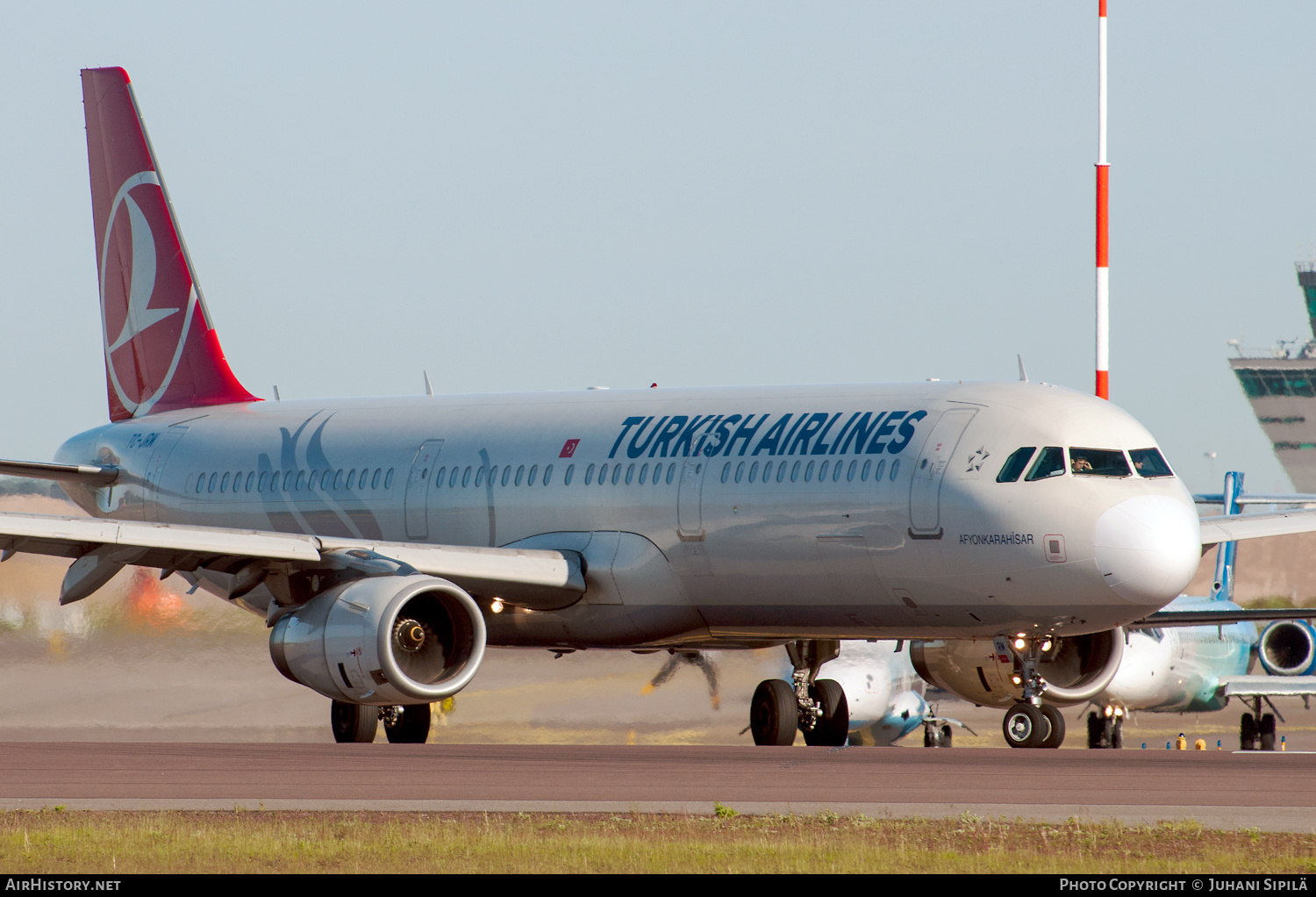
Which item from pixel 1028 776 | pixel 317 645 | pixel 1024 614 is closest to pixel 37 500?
pixel 317 645

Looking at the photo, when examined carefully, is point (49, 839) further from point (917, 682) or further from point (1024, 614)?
point (917, 682)

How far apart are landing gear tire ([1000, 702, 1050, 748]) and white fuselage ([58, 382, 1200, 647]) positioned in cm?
131

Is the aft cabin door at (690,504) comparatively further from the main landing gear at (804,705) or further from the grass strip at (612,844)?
the grass strip at (612,844)

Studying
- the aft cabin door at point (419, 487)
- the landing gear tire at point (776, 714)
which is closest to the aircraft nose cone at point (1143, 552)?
the landing gear tire at point (776, 714)

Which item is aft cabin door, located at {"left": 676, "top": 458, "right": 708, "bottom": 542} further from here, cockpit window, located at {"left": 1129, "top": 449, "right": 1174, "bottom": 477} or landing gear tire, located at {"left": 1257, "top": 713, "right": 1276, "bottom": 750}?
landing gear tire, located at {"left": 1257, "top": 713, "right": 1276, "bottom": 750}

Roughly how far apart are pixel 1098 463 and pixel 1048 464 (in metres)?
0.56

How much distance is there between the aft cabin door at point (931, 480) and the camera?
20.4 meters

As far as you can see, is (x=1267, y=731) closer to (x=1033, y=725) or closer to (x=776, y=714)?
(x=776, y=714)

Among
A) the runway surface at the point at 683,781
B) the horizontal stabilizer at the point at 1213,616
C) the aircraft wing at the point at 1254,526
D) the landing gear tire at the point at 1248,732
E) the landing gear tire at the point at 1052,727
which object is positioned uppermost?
the aircraft wing at the point at 1254,526

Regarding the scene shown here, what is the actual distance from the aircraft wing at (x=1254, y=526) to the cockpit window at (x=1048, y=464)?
11.3 feet

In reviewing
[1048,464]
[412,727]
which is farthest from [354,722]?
[1048,464]

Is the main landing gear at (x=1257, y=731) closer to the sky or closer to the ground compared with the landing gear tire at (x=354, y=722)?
closer to the ground

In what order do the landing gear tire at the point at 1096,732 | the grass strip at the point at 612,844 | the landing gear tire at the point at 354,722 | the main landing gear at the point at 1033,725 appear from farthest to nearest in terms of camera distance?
1. the landing gear tire at the point at 1096,732
2. the landing gear tire at the point at 354,722
3. the main landing gear at the point at 1033,725
4. the grass strip at the point at 612,844

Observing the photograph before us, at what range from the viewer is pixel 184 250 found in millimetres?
31031
